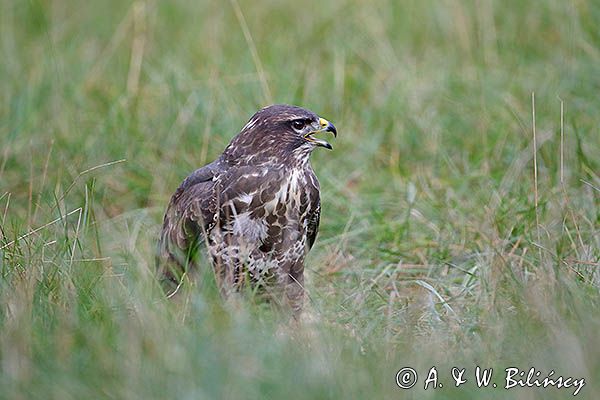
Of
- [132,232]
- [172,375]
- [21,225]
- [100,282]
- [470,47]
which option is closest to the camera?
[172,375]

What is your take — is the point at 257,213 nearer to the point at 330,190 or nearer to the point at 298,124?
the point at 298,124

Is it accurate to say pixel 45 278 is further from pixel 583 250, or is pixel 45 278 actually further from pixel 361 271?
pixel 583 250

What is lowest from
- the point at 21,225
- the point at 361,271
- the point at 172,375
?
the point at 361,271

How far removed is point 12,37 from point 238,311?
15.6 feet

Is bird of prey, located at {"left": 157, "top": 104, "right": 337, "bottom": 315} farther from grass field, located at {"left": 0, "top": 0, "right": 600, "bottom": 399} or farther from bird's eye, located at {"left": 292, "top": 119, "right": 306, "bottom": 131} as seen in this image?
grass field, located at {"left": 0, "top": 0, "right": 600, "bottom": 399}

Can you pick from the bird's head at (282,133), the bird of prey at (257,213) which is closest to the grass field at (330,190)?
the bird of prey at (257,213)

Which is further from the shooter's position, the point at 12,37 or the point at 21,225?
A: the point at 12,37

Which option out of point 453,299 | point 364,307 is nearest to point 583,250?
point 453,299

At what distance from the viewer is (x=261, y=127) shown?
5207 mm

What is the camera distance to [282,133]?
518 centimetres

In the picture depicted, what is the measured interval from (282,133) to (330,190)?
151 cm

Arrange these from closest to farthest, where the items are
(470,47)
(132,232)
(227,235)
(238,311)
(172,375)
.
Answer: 1. (172,375)
2. (238,311)
3. (227,235)
4. (132,232)
5. (470,47)

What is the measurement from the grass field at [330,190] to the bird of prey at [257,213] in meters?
0.26

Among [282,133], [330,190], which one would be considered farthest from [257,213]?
[330,190]
